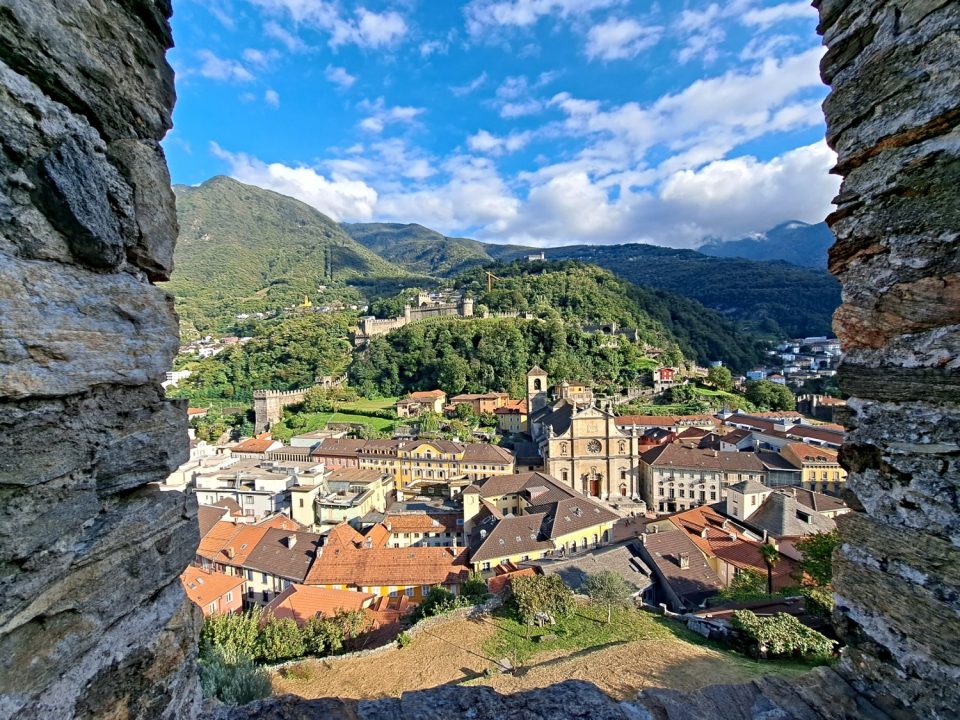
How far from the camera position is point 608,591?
39.4ft

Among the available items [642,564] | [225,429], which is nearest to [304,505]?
[642,564]

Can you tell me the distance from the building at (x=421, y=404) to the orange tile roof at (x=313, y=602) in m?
32.0

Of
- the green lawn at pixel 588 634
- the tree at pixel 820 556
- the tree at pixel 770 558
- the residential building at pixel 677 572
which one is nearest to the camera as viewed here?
the green lawn at pixel 588 634

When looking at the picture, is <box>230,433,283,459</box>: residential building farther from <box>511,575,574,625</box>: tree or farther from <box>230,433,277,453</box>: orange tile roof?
<box>511,575,574,625</box>: tree

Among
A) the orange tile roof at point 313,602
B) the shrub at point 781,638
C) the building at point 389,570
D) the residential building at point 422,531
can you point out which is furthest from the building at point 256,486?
the shrub at point 781,638

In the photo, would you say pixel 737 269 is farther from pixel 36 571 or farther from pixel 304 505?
pixel 36 571

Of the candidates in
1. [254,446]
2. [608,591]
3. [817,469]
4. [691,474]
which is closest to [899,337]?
[608,591]

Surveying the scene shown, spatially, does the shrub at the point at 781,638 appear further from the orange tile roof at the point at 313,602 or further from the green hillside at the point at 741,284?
the green hillside at the point at 741,284

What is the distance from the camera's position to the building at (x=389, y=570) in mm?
17594

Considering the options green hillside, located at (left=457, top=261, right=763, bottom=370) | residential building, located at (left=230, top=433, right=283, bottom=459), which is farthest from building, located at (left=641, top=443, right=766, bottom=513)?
green hillside, located at (left=457, top=261, right=763, bottom=370)

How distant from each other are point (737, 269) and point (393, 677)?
16631 cm

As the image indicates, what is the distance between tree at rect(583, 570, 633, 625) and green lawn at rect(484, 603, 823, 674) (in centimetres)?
21

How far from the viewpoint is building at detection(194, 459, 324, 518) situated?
2950 centimetres

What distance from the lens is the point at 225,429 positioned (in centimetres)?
4862
